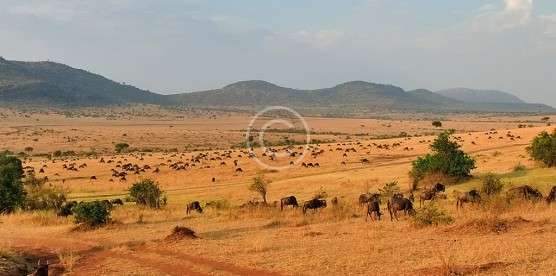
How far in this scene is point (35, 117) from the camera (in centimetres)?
18650

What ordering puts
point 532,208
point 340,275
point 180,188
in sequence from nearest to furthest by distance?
point 340,275, point 532,208, point 180,188

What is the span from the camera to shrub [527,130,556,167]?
4156 centimetres

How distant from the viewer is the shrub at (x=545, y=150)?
136 feet

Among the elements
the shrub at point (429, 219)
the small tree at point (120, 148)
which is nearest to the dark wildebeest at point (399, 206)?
the shrub at point (429, 219)

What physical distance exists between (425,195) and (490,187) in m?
3.28

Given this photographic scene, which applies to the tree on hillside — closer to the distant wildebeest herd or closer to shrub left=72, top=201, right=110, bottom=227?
the distant wildebeest herd

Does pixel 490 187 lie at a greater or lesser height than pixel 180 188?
greater

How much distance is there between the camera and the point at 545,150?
42.2m

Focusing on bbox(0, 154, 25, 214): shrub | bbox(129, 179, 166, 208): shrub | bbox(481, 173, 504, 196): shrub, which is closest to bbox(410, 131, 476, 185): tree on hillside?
bbox(481, 173, 504, 196): shrub

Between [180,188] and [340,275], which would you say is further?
[180,188]

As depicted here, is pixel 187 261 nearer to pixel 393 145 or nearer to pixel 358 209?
pixel 358 209

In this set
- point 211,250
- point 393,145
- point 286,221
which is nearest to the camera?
point 211,250

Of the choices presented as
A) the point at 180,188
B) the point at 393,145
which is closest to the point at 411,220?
the point at 180,188

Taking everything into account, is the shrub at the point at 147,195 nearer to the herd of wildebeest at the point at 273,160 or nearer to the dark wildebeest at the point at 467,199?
the herd of wildebeest at the point at 273,160
